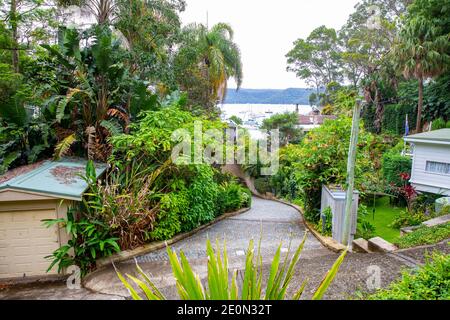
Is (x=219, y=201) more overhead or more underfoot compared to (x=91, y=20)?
more underfoot

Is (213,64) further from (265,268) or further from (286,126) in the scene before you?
(265,268)

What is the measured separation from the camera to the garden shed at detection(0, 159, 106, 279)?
5980mm

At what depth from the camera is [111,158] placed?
7.47 meters

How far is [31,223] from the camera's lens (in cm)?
621

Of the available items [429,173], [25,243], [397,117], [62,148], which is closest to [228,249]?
[25,243]

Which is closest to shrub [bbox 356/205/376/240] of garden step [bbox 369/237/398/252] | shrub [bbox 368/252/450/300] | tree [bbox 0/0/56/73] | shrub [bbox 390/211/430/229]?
garden step [bbox 369/237/398/252]

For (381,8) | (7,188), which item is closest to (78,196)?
(7,188)

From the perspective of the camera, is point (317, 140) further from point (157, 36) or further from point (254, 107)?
point (254, 107)

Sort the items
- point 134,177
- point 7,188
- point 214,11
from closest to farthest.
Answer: point 7,188
point 134,177
point 214,11

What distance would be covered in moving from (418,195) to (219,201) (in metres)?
8.47

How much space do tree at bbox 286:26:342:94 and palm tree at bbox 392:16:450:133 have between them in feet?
39.1

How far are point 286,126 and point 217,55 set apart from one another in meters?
6.89

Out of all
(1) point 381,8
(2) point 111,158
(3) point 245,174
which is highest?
(1) point 381,8

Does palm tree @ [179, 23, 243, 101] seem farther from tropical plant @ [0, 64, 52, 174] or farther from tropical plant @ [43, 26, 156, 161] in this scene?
tropical plant @ [0, 64, 52, 174]
